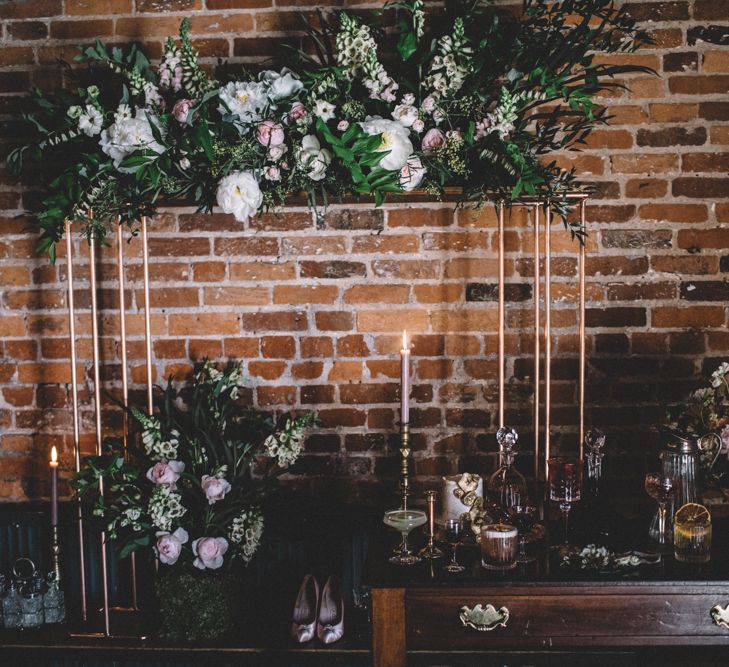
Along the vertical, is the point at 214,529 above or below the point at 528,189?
below

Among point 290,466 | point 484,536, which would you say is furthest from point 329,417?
point 484,536

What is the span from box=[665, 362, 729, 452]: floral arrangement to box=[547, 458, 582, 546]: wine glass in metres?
0.26

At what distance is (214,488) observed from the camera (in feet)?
5.74

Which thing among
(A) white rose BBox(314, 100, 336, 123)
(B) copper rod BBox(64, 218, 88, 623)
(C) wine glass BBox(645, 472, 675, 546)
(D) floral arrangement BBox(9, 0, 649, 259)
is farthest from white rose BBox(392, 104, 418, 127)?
(C) wine glass BBox(645, 472, 675, 546)

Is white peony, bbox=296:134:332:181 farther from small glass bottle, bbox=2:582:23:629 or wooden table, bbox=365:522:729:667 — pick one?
small glass bottle, bbox=2:582:23:629

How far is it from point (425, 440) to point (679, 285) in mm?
851

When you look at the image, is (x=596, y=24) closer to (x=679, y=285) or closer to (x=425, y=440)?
(x=679, y=285)

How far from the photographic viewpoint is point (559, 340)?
1998 millimetres

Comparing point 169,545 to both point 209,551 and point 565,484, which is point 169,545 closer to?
point 209,551

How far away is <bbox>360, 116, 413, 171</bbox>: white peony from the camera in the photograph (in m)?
1.71

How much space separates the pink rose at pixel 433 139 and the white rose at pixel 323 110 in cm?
25

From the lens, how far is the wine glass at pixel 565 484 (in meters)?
1.70

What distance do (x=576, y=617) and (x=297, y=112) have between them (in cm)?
135

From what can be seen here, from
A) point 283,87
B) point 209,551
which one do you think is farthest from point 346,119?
point 209,551
